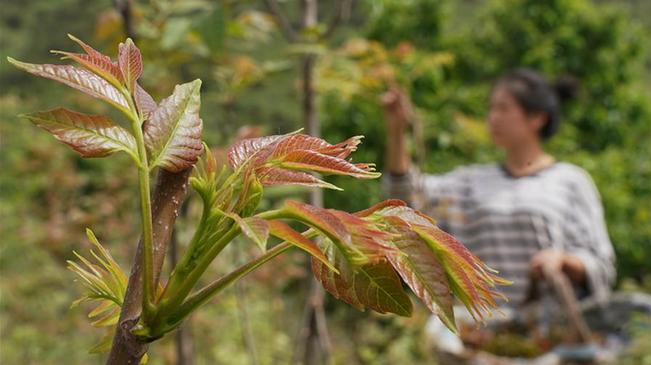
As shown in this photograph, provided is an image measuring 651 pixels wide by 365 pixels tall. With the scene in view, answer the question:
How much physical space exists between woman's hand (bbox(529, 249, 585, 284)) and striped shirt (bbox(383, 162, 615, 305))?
12cm

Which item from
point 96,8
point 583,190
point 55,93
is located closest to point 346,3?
point 583,190

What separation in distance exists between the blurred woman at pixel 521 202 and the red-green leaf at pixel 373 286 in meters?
2.02

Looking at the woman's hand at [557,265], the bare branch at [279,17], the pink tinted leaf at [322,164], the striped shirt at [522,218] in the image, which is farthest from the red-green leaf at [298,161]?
the striped shirt at [522,218]

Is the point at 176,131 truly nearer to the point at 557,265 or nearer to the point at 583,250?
the point at 557,265

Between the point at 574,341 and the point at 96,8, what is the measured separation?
1099 cm

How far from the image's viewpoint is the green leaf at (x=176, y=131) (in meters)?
0.33

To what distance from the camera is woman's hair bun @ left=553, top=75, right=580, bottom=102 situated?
3291 millimetres

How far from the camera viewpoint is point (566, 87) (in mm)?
3305

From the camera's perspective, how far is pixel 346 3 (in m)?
1.62

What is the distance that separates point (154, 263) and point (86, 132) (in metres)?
0.06

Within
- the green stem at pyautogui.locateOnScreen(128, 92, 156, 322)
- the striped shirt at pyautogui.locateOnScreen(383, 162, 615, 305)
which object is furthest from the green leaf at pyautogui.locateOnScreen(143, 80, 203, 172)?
the striped shirt at pyautogui.locateOnScreen(383, 162, 615, 305)

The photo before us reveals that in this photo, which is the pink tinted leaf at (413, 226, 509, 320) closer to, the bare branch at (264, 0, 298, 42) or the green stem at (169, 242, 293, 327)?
the green stem at (169, 242, 293, 327)

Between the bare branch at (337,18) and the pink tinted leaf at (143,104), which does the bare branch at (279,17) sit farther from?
the pink tinted leaf at (143,104)

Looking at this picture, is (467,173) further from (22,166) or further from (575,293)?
(22,166)
